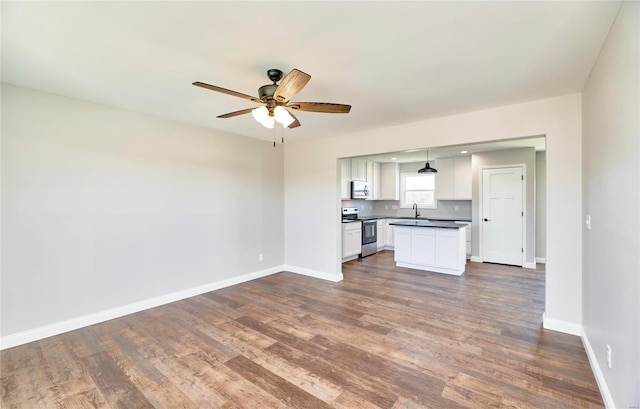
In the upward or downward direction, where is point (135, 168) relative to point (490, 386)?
upward

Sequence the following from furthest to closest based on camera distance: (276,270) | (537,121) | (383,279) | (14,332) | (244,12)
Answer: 1. (276,270)
2. (383,279)
3. (537,121)
4. (14,332)
5. (244,12)

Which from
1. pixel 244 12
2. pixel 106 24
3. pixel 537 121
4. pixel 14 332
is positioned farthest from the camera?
pixel 537 121

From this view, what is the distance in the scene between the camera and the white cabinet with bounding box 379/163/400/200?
303 inches

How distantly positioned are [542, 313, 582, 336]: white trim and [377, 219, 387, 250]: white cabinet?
4.49 meters

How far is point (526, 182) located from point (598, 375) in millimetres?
4576

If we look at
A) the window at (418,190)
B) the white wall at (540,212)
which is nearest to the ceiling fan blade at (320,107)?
the window at (418,190)

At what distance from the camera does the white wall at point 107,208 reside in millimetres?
2650

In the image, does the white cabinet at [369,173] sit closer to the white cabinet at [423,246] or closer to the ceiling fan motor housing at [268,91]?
the white cabinet at [423,246]

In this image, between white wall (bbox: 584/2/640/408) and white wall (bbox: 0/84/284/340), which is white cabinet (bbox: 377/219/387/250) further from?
white wall (bbox: 584/2/640/408)

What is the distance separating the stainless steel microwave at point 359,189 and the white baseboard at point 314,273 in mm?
2371

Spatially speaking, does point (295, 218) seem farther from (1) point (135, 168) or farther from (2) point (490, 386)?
(2) point (490, 386)

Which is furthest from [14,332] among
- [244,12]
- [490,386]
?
[490,386]

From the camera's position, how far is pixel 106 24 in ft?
5.74

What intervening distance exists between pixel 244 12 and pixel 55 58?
5.70 ft
